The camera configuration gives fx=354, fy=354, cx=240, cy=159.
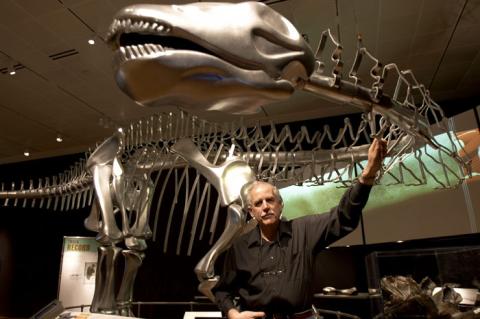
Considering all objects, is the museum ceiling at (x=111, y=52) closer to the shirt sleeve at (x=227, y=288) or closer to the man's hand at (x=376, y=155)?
the man's hand at (x=376, y=155)

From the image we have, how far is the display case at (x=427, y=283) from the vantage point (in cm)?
161

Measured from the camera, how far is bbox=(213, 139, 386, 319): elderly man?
1.65 metres

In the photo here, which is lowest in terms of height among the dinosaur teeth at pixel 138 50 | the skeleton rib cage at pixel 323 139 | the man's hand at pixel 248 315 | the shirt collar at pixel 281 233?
the man's hand at pixel 248 315

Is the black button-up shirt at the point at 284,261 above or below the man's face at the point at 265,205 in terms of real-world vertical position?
below

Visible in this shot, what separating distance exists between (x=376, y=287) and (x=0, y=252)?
29.7 feet

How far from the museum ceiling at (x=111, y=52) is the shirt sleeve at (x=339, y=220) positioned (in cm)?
188

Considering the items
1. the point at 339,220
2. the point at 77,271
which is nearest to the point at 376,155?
the point at 339,220

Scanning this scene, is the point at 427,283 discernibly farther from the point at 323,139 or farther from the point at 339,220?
the point at 323,139

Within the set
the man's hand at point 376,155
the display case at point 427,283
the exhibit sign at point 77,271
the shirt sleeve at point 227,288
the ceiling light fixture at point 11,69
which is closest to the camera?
the man's hand at point 376,155

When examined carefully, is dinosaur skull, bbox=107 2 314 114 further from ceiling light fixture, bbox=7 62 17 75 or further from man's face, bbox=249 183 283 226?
ceiling light fixture, bbox=7 62 17 75

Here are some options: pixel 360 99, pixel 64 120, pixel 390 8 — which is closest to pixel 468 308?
pixel 360 99

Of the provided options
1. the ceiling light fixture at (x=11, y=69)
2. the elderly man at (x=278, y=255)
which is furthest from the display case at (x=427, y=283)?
the ceiling light fixture at (x=11, y=69)

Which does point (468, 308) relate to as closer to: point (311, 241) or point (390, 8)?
point (311, 241)

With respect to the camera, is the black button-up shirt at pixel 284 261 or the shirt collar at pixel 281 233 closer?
the black button-up shirt at pixel 284 261
